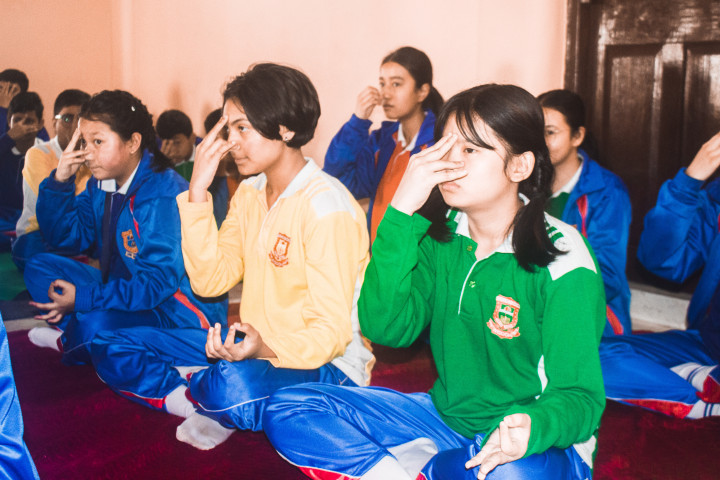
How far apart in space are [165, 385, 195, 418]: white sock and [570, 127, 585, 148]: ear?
1.50 meters

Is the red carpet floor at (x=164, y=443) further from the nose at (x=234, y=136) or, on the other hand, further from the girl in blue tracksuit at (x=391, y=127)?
the girl in blue tracksuit at (x=391, y=127)

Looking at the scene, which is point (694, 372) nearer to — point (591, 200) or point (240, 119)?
point (591, 200)

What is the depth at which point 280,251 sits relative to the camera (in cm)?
Answer: 173

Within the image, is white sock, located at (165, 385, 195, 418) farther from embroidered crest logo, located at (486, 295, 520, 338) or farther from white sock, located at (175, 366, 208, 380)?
embroidered crest logo, located at (486, 295, 520, 338)

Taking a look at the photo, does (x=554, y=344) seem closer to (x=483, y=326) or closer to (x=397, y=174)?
(x=483, y=326)

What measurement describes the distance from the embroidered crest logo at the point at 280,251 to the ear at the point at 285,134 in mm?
261

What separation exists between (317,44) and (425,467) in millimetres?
2921

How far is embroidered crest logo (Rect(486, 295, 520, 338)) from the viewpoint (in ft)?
4.28

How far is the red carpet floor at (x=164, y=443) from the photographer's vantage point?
1651 mm

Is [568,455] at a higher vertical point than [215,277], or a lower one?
lower

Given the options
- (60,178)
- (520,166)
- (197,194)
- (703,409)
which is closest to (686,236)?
(703,409)

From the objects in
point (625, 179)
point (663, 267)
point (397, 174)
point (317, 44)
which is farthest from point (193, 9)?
point (663, 267)

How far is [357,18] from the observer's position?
362cm

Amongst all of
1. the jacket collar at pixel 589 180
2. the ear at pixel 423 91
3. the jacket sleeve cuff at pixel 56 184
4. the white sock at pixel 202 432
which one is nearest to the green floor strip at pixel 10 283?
the jacket sleeve cuff at pixel 56 184
